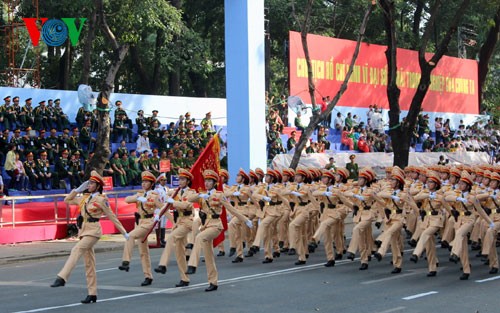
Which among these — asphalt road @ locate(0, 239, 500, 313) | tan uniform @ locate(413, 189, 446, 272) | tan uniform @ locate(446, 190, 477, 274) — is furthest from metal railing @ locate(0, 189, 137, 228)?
tan uniform @ locate(446, 190, 477, 274)

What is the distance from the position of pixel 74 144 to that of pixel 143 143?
246cm

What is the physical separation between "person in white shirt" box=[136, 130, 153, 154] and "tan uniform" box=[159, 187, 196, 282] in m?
13.6

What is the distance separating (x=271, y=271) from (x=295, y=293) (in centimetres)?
277

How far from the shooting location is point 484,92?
5478cm

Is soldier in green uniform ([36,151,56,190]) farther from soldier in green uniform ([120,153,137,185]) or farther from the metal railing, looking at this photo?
soldier in green uniform ([120,153,137,185])

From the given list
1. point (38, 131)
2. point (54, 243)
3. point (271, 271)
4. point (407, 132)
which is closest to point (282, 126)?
point (407, 132)

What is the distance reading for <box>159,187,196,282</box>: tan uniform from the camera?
47.1 feet

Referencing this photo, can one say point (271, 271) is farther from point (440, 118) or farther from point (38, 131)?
point (440, 118)

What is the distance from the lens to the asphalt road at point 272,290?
12.6m

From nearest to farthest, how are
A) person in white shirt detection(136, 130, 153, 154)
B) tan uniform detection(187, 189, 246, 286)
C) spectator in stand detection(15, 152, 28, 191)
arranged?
1. tan uniform detection(187, 189, 246, 286)
2. spectator in stand detection(15, 152, 28, 191)
3. person in white shirt detection(136, 130, 153, 154)

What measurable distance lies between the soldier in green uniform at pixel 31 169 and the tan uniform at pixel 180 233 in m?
11.0

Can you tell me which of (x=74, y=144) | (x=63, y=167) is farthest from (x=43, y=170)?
(x=74, y=144)

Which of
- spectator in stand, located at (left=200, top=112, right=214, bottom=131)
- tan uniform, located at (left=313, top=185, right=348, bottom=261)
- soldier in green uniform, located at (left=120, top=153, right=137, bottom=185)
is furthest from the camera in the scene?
spectator in stand, located at (left=200, top=112, right=214, bottom=131)

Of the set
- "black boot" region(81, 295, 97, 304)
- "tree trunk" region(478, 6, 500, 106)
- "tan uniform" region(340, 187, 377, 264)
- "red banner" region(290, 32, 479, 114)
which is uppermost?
"tree trunk" region(478, 6, 500, 106)
